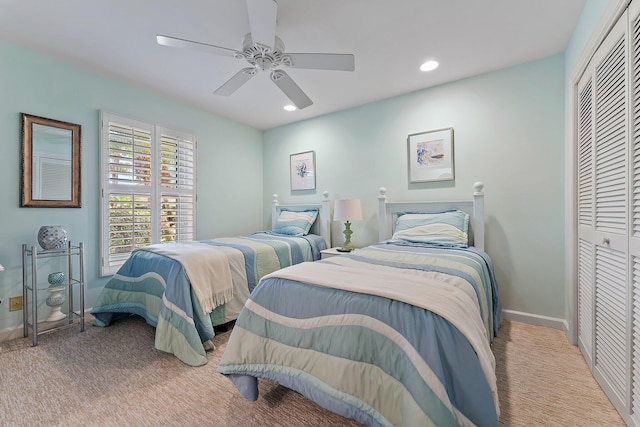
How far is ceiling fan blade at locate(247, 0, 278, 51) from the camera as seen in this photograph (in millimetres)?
1433

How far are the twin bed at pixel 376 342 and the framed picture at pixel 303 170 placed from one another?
2.44 meters

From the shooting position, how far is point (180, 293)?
2.01 metres

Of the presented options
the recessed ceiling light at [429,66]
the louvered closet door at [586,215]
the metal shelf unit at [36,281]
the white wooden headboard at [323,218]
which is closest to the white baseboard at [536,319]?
the louvered closet door at [586,215]

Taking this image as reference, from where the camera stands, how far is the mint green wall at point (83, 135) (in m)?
2.33

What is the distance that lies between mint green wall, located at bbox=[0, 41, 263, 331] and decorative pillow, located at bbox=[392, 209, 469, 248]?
272 cm

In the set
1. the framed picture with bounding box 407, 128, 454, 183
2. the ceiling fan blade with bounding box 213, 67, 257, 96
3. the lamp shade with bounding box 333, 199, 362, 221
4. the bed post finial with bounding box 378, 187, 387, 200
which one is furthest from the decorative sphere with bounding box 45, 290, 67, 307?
the framed picture with bounding box 407, 128, 454, 183

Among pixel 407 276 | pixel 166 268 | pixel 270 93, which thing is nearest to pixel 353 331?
pixel 407 276

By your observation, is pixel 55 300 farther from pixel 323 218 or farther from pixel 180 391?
pixel 323 218

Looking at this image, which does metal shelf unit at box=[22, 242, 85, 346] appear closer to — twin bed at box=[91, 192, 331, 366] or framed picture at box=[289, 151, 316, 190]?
twin bed at box=[91, 192, 331, 366]

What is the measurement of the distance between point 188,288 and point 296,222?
1915 mm

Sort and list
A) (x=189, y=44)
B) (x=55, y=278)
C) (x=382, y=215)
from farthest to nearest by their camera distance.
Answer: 1. (x=382, y=215)
2. (x=55, y=278)
3. (x=189, y=44)

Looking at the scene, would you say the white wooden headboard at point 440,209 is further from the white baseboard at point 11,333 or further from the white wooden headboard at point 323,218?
the white baseboard at point 11,333

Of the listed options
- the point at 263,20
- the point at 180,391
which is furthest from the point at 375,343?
the point at 263,20

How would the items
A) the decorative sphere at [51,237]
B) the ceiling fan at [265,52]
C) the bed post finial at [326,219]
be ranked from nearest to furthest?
the ceiling fan at [265,52] < the decorative sphere at [51,237] < the bed post finial at [326,219]
